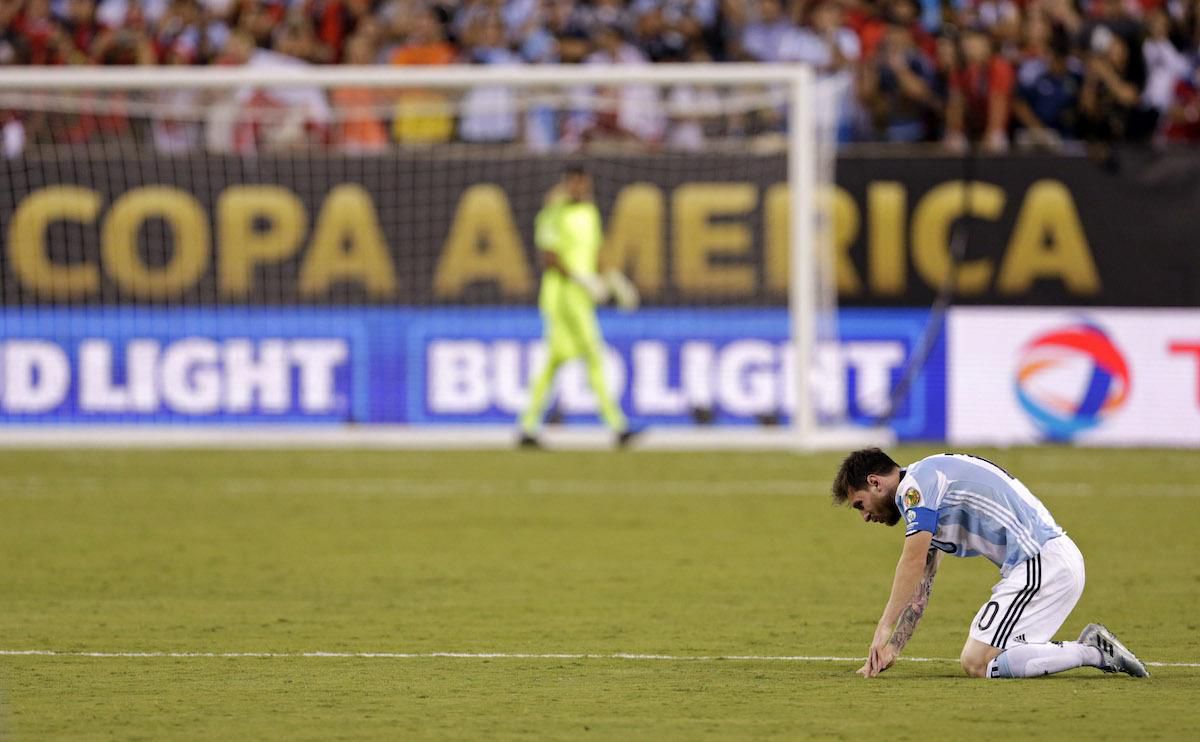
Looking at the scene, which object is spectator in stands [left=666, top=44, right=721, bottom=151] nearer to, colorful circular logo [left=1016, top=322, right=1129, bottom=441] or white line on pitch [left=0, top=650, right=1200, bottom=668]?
colorful circular logo [left=1016, top=322, right=1129, bottom=441]

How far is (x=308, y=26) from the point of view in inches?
844

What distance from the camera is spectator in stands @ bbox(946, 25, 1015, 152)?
747 inches

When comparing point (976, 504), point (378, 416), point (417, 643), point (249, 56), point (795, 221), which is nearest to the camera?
point (976, 504)

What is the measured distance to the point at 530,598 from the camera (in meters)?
10.8

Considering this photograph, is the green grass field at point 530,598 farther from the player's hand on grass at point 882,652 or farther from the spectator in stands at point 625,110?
the spectator in stands at point 625,110

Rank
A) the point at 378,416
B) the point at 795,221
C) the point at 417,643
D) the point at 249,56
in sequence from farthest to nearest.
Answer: the point at 249,56 → the point at 378,416 → the point at 795,221 → the point at 417,643

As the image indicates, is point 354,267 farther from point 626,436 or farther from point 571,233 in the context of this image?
point 626,436

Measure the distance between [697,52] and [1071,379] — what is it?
493cm

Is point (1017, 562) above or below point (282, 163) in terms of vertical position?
below

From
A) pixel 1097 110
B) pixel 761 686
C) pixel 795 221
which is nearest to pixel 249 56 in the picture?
pixel 795 221

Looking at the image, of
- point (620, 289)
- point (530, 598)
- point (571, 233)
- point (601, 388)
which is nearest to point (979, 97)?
point (620, 289)

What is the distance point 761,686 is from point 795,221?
1047cm

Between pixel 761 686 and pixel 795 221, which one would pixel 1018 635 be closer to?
pixel 761 686

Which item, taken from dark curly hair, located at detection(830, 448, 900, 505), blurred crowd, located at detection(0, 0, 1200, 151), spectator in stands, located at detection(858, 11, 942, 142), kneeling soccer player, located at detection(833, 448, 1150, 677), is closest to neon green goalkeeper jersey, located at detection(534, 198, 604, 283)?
blurred crowd, located at detection(0, 0, 1200, 151)
